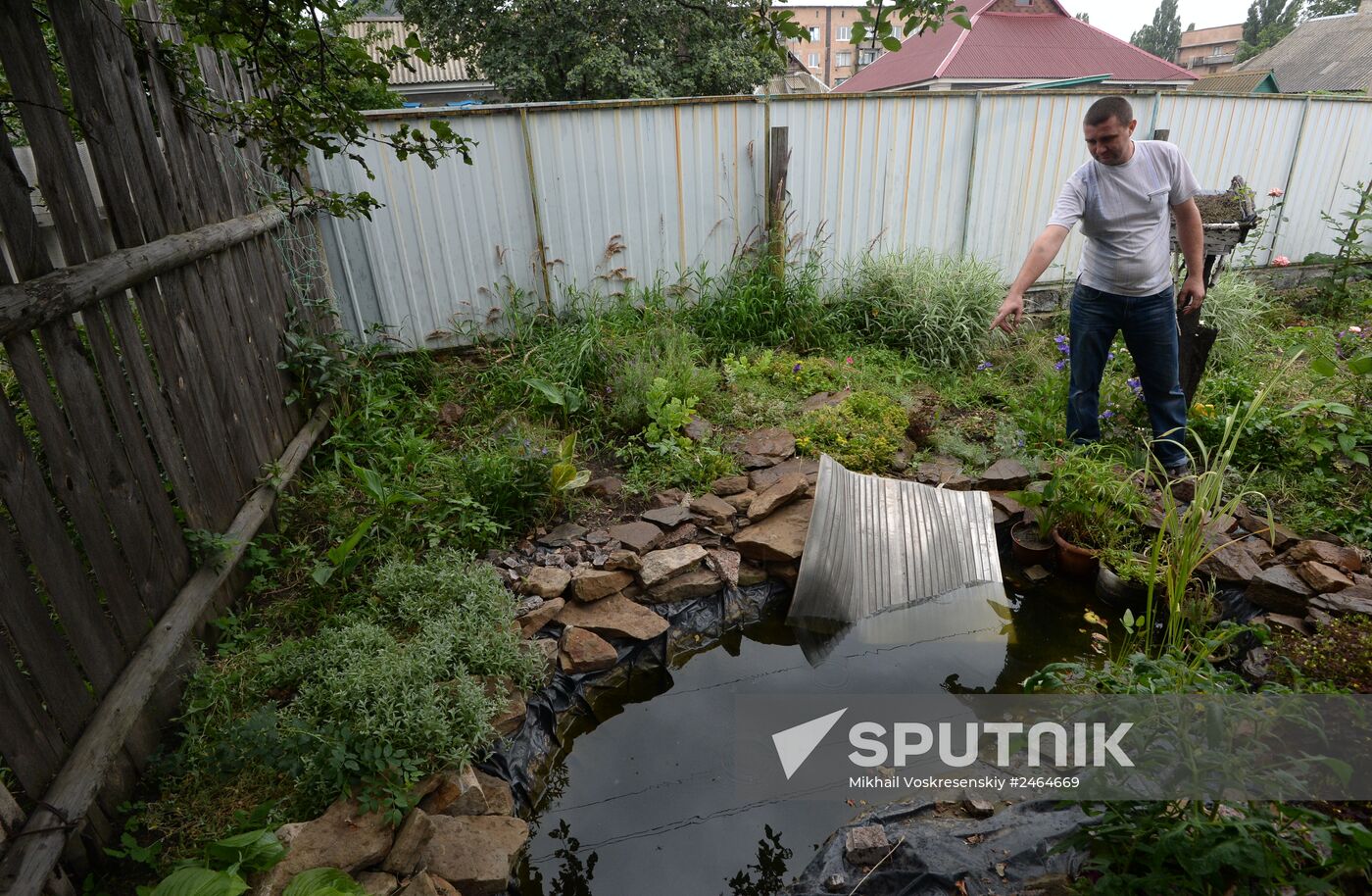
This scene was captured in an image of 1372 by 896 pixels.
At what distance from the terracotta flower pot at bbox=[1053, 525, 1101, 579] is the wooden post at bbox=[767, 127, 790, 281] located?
299 cm

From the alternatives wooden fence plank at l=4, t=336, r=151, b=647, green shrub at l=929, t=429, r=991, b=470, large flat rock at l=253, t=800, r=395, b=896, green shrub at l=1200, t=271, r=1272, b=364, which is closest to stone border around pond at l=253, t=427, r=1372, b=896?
large flat rock at l=253, t=800, r=395, b=896

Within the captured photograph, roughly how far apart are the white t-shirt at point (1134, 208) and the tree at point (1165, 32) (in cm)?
8690

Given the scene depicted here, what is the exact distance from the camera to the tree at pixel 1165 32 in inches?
2763

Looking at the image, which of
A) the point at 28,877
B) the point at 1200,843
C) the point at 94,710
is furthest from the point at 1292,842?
the point at 94,710

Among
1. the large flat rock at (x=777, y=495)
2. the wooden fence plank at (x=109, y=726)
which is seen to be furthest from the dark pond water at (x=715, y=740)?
the wooden fence plank at (x=109, y=726)

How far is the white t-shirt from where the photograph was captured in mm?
Answer: 3463

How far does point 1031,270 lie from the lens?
3424 mm

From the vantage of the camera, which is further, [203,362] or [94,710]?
[203,362]

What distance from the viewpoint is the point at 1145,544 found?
10.9 ft

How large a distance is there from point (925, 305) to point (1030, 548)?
8.09 ft

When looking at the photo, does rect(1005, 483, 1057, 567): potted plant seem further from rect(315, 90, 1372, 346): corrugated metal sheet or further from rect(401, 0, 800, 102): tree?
rect(401, 0, 800, 102): tree

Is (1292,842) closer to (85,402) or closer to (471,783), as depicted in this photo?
(471,783)

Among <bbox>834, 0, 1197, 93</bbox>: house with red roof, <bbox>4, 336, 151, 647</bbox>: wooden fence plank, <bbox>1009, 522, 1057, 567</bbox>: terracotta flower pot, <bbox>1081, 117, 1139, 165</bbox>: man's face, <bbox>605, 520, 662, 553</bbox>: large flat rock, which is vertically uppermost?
<bbox>834, 0, 1197, 93</bbox>: house with red roof

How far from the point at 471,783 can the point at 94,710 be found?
3.38 ft
